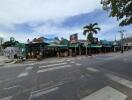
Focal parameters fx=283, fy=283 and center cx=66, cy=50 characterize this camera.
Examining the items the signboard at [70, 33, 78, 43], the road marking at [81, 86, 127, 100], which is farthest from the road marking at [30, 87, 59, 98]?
the signboard at [70, 33, 78, 43]

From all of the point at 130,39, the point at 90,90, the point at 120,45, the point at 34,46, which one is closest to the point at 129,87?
the point at 90,90

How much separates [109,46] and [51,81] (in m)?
73.2

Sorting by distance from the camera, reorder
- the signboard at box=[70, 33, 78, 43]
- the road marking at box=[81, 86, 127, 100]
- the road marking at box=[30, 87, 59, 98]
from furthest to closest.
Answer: the signboard at box=[70, 33, 78, 43]
the road marking at box=[30, 87, 59, 98]
the road marking at box=[81, 86, 127, 100]

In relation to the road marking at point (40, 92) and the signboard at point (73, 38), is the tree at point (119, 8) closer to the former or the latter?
the road marking at point (40, 92)

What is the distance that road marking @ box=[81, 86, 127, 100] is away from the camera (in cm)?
1429

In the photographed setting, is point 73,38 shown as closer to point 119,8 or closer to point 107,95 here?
point 119,8

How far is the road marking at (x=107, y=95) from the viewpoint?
46.9 feet

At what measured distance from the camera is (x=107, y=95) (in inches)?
592

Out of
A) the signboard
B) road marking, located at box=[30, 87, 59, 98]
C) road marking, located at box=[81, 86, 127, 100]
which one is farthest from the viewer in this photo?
the signboard

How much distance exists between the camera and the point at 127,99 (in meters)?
13.8

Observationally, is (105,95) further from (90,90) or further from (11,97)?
(11,97)

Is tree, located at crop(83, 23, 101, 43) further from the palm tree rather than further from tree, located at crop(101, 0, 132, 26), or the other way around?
tree, located at crop(101, 0, 132, 26)

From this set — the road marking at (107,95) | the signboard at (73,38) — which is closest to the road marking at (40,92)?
the road marking at (107,95)

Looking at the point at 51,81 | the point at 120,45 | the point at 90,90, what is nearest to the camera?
the point at 90,90
